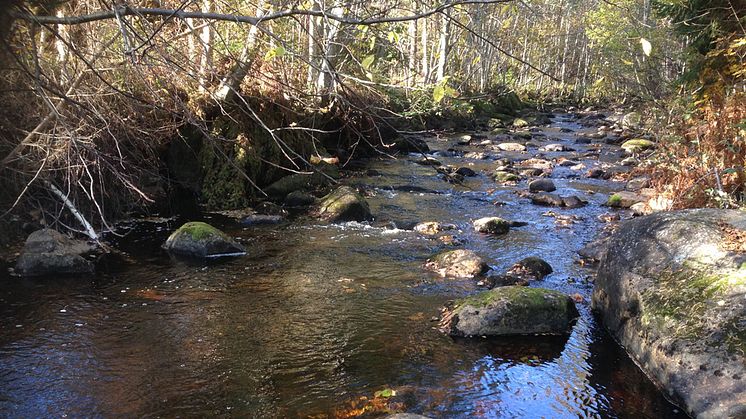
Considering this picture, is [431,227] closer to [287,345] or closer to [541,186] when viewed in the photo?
[541,186]

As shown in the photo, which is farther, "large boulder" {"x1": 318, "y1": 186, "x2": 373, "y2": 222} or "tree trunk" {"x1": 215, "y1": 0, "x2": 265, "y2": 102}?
"large boulder" {"x1": 318, "y1": 186, "x2": 373, "y2": 222}

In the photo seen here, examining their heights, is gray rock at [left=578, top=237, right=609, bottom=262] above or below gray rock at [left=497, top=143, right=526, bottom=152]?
below

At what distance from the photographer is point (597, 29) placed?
30.0 meters

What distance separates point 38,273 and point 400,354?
5.08 metres

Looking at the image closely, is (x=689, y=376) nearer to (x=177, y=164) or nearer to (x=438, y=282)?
(x=438, y=282)

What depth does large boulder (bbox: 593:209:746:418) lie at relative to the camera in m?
4.70

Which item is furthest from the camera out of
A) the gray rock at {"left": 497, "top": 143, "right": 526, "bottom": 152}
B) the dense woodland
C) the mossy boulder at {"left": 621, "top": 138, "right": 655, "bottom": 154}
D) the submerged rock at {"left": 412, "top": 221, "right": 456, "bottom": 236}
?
the gray rock at {"left": 497, "top": 143, "right": 526, "bottom": 152}

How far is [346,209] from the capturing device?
36.5ft

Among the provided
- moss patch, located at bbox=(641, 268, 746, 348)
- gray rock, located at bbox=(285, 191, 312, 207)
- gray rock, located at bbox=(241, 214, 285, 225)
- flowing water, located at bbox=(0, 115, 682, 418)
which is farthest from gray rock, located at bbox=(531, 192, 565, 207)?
moss patch, located at bbox=(641, 268, 746, 348)

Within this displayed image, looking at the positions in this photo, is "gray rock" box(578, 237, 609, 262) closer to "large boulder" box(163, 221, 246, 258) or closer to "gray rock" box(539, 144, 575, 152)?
"large boulder" box(163, 221, 246, 258)

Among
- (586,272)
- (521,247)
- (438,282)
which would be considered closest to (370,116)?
(438,282)

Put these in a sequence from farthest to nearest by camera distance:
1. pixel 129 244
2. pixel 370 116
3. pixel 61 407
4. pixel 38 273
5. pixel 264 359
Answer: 1. pixel 129 244
2. pixel 38 273
3. pixel 264 359
4. pixel 61 407
5. pixel 370 116

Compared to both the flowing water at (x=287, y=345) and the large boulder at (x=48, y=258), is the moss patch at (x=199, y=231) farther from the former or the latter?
the large boulder at (x=48, y=258)

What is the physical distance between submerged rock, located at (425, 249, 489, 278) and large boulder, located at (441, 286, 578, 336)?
1.50m
